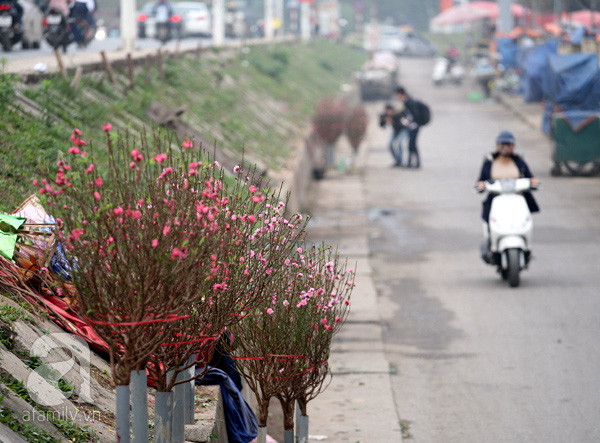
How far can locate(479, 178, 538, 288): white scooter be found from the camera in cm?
1084

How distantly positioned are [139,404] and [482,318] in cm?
614

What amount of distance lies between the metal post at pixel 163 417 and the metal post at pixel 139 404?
0.30 m

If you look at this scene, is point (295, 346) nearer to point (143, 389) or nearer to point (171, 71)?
point (143, 389)

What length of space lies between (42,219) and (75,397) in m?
1.40

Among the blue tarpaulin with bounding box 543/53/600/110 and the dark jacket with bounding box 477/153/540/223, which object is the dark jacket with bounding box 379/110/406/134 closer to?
the blue tarpaulin with bounding box 543/53/600/110

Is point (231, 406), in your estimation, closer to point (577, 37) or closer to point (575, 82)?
point (575, 82)

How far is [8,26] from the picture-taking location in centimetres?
1892

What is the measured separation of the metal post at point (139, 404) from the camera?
13.8 ft

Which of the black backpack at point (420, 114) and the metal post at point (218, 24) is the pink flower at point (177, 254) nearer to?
the black backpack at point (420, 114)

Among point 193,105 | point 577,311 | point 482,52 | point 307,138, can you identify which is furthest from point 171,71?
point 482,52

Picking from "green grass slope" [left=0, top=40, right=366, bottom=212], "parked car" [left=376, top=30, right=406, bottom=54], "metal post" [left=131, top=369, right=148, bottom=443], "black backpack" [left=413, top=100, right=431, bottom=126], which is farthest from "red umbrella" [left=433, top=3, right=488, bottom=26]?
"metal post" [left=131, top=369, right=148, bottom=443]

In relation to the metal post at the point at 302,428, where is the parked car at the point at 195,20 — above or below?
below

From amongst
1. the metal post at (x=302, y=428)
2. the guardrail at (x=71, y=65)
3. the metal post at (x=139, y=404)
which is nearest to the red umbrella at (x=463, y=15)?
the guardrail at (x=71, y=65)

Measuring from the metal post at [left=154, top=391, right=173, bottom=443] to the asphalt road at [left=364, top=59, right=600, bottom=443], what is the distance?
8.48 feet
